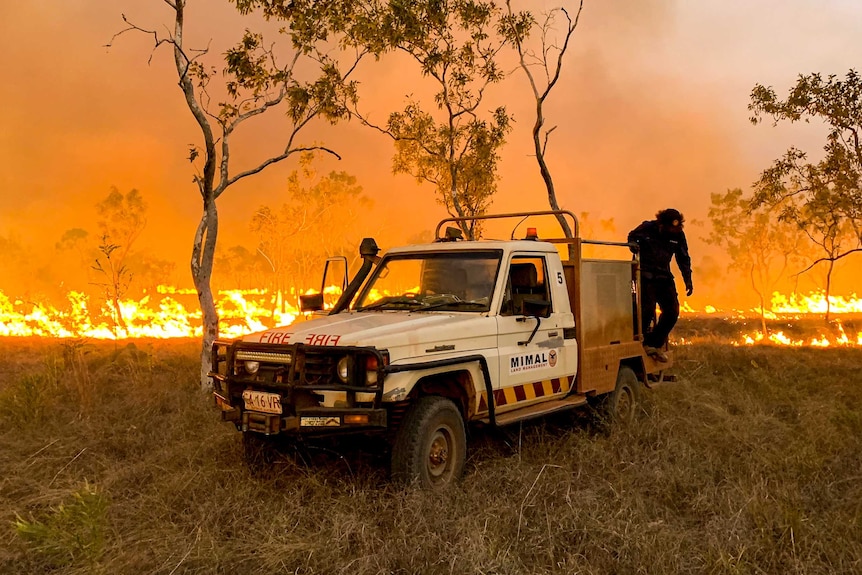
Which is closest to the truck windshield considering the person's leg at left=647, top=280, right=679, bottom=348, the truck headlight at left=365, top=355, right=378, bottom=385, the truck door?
the truck door

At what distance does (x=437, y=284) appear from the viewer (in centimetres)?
661

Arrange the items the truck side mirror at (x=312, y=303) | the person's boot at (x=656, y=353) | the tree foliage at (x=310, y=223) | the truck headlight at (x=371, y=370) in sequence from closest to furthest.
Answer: the truck headlight at (x=371, y=370) < the truck side mirror at (x=312, y=303) < the person's boot at (x=656, y=353) < the tree foliage at (x=310, y=223)

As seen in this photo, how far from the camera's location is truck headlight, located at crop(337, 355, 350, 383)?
5.11m

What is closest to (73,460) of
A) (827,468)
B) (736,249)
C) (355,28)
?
(827,468)

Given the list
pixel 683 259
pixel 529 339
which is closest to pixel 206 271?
pixel 529 339

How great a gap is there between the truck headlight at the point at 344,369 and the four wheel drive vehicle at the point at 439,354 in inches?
0.5

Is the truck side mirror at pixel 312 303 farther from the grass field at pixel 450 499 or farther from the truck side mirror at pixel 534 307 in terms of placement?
the truck side mirror at pixel 534 307

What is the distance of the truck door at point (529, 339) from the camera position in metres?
6.17

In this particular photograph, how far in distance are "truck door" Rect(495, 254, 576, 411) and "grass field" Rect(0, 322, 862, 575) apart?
0.65 m

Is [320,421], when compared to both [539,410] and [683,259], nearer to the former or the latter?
[539,410]

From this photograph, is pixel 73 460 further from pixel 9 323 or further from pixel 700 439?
pixel 9 323

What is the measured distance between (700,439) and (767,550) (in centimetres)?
300

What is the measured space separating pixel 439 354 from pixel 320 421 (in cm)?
110

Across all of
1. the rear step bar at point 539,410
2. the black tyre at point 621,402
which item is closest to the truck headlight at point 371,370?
the rear step bar at point 539,410
